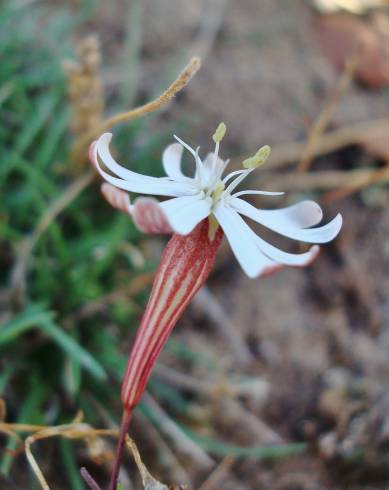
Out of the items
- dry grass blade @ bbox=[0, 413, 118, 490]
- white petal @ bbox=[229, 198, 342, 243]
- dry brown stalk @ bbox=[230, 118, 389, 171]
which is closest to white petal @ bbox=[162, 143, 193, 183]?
white petal @ bbox=[229, 198, 342, 243]

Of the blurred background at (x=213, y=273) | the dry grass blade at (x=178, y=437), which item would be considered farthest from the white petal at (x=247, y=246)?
the dry grass blade at (x=178, y=437)

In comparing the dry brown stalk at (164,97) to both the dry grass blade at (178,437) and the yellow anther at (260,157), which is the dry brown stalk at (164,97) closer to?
the yellow anther at (260,157)

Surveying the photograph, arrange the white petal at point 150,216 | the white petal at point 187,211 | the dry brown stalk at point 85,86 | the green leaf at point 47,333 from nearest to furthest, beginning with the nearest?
the white petal at point 150,216
the white petal at point 187,211
the green leaf at point 47,333
the dry brown stalk at point 85,86

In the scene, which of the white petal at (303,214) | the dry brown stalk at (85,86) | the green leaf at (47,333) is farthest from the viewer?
the dry brown stalk at (85,86)

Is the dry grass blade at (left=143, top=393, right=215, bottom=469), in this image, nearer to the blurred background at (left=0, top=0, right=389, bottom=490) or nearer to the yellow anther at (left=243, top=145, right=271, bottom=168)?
the blurred background at (left=0, top=0, right=389, bottom=490)

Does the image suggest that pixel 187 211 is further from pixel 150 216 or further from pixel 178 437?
pixel 178 437
